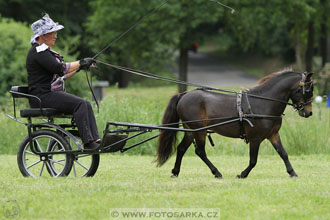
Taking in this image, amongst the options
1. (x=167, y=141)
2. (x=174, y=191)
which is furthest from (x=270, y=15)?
(x=174, y=191)

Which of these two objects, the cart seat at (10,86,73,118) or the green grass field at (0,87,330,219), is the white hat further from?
the green grass field at (0,87,330,219)

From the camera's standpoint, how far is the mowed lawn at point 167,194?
6.25 metres

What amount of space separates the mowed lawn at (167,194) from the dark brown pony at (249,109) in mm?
444

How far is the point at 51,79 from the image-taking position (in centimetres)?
801

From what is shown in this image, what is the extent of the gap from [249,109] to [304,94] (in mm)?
801

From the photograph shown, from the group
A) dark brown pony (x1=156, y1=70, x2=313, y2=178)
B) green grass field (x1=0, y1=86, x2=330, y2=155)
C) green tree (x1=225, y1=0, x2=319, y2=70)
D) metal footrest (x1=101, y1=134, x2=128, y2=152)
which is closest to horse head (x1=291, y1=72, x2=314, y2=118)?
dark brown pony (x1=156, y1=70, x2=313, y2=178)

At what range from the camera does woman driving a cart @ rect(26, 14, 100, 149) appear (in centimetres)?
780

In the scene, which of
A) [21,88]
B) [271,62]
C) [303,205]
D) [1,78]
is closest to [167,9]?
[1,78]

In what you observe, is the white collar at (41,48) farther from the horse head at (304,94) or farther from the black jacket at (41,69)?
the horse head at (304,94)

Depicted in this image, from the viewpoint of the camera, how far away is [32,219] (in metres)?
6.05

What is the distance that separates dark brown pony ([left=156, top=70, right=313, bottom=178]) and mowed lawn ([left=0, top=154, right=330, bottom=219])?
0.44 metres

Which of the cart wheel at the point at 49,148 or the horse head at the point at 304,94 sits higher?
the horse head at the point at 304,94

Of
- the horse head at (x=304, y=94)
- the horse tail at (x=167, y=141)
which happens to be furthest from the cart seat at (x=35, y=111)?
the horse head at (x=304, y=94)

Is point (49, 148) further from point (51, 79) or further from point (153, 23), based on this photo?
point (153, 23)
